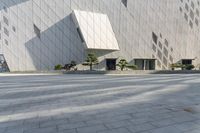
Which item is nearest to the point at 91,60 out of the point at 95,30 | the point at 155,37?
the point at 95,30

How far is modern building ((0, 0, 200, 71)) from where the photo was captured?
25.1 metres

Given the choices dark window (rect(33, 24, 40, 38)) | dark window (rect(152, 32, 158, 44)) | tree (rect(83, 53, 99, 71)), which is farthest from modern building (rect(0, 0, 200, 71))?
tree (rect(83, 53, 99, 71))

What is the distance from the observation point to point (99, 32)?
28453 millimetres

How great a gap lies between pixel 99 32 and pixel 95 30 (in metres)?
0.71

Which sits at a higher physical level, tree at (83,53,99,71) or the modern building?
the modern building

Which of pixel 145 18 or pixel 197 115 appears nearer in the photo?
pixel 197 115

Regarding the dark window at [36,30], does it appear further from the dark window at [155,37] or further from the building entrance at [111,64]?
the dark window at [155,37]

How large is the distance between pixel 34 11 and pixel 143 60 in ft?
63.7

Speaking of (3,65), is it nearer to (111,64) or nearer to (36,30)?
(36,30)

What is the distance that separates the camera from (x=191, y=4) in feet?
121

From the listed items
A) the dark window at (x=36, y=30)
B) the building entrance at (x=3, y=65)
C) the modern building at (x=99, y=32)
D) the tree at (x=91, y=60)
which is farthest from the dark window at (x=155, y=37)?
the building entrance at (x=3, y=65)

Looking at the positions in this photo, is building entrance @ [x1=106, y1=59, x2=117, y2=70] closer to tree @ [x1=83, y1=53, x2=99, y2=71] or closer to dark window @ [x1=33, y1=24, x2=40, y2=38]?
tree @ [x1=83, y1=53, x2=99, y2=71]

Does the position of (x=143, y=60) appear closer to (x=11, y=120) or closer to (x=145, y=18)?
(x=145, y=18)

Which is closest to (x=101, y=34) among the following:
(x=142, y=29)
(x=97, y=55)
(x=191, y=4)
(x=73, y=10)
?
(x=97, y=55)
